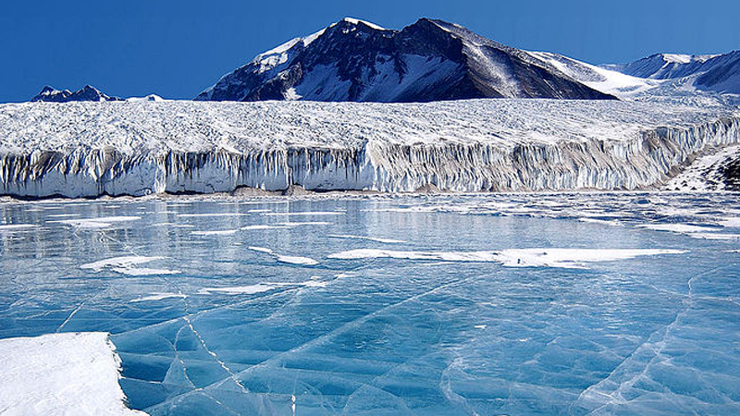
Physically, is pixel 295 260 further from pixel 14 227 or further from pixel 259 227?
pixel 14 227

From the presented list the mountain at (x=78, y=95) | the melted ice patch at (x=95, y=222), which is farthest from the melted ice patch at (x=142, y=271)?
the mountain at (x=78, y=95)

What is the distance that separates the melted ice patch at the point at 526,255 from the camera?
7.07 meters

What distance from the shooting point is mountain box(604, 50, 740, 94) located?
66656mm

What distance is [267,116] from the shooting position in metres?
31.0

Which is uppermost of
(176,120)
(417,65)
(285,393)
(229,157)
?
(417,65)

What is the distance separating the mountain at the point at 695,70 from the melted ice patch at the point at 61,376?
7483 centimetres

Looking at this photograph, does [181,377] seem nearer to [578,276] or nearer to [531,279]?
[531,279]

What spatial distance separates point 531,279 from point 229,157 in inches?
831

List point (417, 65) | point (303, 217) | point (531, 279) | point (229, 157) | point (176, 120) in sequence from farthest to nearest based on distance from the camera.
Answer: point (417, 65) → point (176, 120) → point (229, 157) → point (303, 217) → point (531, 279)

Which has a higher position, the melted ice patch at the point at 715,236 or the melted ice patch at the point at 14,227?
the melted ice patch at the point at 715,236

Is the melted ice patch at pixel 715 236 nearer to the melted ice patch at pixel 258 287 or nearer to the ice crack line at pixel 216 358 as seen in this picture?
the melted ice patch at pixel 258 287

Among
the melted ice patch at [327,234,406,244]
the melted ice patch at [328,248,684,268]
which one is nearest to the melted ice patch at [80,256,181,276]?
the melted ice patch at [328,248,684,268]

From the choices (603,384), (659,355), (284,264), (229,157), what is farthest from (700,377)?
(229,157)

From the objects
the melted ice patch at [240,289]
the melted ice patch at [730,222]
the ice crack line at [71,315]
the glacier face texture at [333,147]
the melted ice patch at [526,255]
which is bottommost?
the ice crack line at [71,315]
